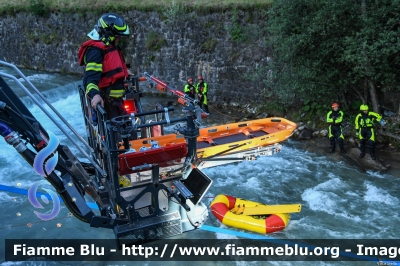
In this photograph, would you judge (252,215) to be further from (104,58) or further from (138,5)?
(138,5)

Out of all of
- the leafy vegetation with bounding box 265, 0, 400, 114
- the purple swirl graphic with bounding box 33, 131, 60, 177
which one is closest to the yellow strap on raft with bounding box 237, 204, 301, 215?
the purple swirl graphic with bounding box 33, 131, 60, 177

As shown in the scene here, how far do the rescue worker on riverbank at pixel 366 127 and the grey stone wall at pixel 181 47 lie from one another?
392 cm

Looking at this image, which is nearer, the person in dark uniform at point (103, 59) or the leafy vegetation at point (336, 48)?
the person in dark uniform at point (103, 59)

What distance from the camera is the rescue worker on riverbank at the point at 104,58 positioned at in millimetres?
5113

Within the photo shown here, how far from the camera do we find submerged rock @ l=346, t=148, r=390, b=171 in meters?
10.5

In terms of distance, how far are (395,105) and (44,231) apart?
9.99 m

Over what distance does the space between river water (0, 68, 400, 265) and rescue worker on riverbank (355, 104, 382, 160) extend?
0.71 meters

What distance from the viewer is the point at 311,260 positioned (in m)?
7.17

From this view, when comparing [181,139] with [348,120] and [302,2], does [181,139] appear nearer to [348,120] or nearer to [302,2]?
[302,2]

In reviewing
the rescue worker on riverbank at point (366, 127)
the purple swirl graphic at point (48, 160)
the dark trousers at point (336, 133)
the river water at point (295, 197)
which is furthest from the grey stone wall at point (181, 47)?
the purple swirl graphic at point (48, 160)

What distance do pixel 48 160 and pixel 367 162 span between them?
887 centimetres

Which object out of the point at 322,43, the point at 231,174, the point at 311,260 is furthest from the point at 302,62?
the point at 311,260

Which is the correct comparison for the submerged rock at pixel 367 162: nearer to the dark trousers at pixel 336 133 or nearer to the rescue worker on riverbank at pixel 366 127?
the rescue worker on riverbank at pixel 366 127

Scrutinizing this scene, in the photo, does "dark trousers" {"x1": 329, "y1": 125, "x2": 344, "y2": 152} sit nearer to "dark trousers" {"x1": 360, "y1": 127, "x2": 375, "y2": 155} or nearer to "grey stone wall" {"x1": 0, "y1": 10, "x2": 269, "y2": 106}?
"dark trousers" {"x1": 360, "y1": 127, "x2": 375, "y2": 155}
